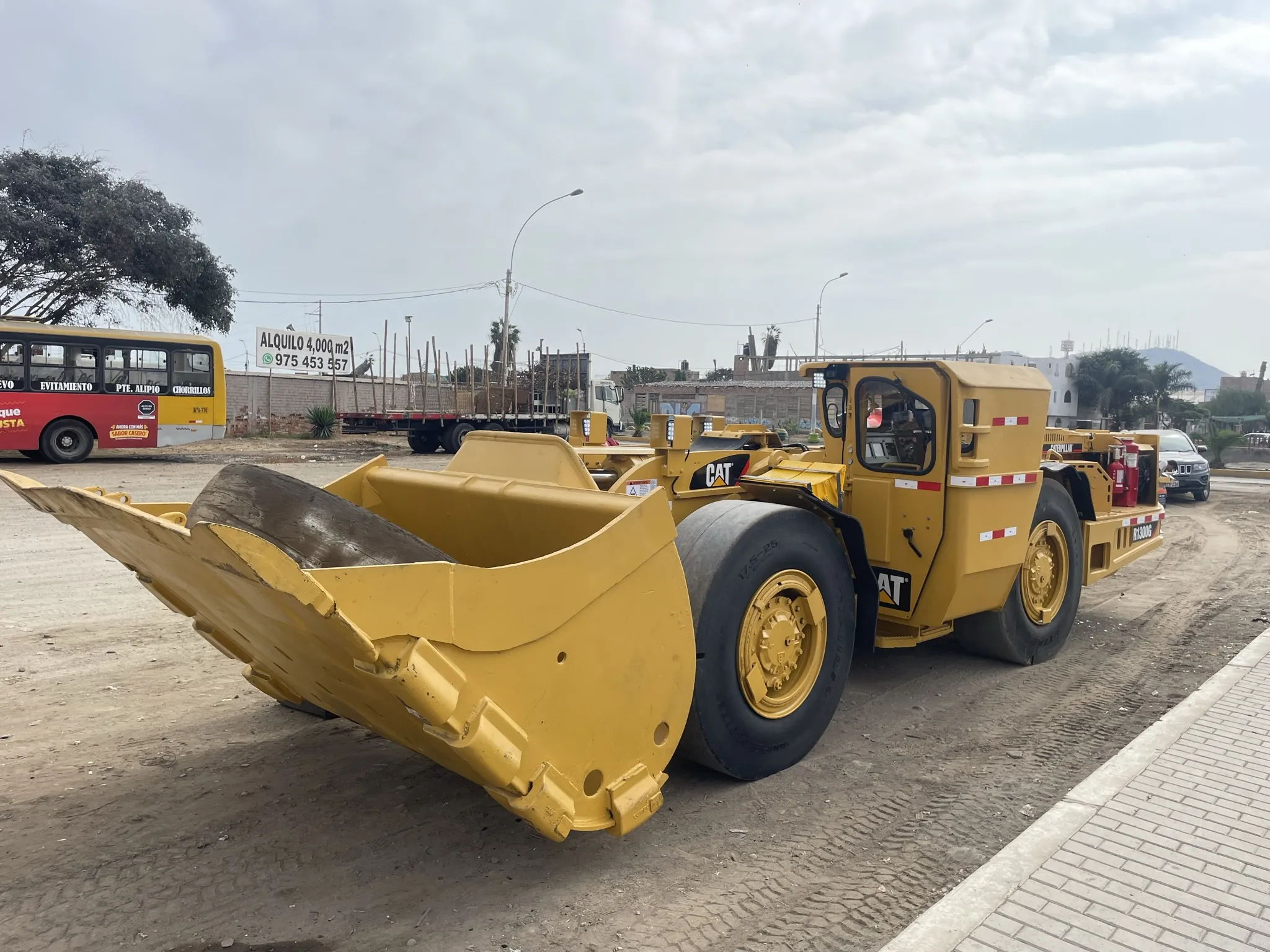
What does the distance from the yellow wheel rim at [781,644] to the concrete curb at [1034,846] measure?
1.15m

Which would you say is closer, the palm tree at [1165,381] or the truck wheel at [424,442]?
the truck wheel at [424,442]

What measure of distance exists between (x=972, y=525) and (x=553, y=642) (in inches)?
120

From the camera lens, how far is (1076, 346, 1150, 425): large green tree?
51.3 m

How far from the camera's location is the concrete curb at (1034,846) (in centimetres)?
292

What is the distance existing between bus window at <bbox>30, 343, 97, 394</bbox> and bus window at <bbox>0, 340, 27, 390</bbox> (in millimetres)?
182

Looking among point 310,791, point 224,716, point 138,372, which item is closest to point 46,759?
point 224,716

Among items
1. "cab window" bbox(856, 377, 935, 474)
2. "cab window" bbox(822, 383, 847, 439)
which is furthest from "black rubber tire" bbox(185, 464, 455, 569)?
"cab window" bbox(822, 383, 847, 439)

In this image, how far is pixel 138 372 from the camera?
1984 cm

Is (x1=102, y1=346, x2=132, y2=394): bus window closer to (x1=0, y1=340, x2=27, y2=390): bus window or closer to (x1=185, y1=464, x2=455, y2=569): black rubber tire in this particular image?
(x1=0, y1=340, x2=27, y2=390): bus window

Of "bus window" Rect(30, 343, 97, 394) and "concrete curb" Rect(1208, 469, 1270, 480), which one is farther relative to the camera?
"concrete curb" Rect(1208, 469, 1270, 480)

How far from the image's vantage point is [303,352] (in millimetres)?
38031

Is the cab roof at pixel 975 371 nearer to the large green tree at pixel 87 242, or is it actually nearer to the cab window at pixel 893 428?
the cab window at pixel 893 428

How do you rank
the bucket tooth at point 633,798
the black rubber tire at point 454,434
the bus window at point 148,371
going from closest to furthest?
the bucket tooth at point 633,798
the bus window at point 148,371
the black rubber tire at point 454,434

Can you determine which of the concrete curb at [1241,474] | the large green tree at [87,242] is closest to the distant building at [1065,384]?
the concrete curb at [1241,474]
